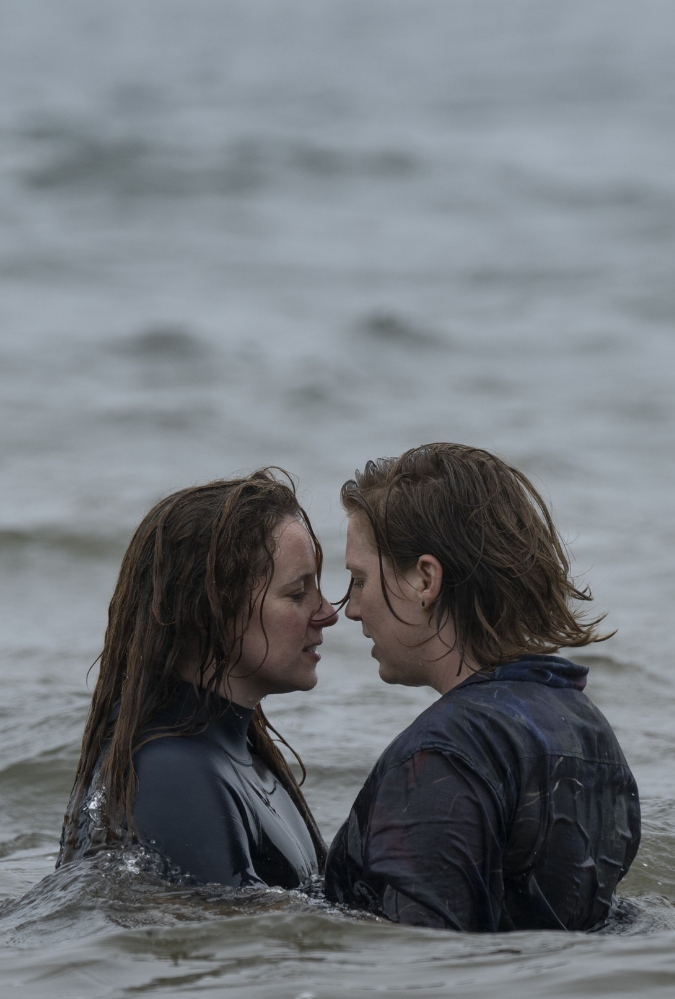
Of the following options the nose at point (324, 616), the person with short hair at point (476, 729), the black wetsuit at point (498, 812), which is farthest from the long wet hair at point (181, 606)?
the black wetsuit at point (498, 812)

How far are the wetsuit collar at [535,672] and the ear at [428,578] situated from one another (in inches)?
9.1

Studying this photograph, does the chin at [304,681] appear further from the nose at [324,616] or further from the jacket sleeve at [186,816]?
the jacket sleeve at [186,816]

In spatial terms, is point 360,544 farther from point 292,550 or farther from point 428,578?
point 292,550

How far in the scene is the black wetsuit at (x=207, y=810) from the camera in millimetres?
3518

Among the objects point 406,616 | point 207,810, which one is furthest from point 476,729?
point 207,810

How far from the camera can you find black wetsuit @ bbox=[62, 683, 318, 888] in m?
3.52

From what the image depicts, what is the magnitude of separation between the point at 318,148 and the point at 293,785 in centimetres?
2709

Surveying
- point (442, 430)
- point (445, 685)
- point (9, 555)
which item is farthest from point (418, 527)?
point (442, 430)

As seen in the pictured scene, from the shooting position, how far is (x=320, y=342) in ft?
63.6

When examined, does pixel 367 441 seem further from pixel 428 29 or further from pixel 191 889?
pixel 428 29

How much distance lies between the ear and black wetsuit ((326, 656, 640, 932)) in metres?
0.24

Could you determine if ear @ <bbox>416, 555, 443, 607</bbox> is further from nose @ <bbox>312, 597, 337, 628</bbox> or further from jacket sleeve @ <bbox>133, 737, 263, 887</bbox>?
jacket sleeve @ <bbox>133, 737, 263, 887</bbox>

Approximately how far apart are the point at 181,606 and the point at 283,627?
312 mm

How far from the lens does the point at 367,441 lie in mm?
15383
